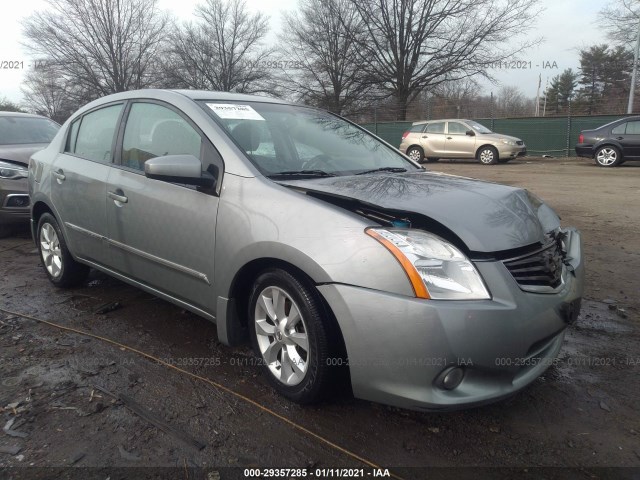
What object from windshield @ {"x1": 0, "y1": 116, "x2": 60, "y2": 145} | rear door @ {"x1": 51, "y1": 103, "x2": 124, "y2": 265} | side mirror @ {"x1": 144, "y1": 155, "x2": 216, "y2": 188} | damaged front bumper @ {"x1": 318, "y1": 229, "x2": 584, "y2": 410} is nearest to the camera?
damaged front bumper @ {"x1": 318, "y1": 229, "x2": 584, "y2": 410}

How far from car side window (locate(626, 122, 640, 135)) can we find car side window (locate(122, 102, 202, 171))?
50.6ft

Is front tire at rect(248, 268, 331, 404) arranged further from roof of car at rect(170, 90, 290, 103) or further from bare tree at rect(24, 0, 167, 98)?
bare tree at rect(24, 0, 167, 98)

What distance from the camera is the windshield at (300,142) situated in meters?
2.87

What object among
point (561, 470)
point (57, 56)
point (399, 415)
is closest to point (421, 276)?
point (399, 415)

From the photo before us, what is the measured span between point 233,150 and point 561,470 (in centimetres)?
221

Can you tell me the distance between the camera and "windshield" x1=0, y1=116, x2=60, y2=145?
6863 mm

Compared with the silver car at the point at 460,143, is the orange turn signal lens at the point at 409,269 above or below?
below

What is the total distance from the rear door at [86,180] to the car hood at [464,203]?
1.71 meters

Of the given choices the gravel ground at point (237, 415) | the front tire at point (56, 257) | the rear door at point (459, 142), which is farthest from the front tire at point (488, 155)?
the front tire at point (56, 257)

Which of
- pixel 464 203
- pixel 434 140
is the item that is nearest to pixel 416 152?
pixel 434 140

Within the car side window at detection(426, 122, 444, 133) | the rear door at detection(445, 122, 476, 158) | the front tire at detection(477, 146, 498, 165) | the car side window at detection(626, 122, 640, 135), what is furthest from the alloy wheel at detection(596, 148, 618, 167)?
the car side window at detection(426, 122, 444, 133)

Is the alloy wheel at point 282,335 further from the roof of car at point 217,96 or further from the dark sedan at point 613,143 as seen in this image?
the dark sedan at point 613,143

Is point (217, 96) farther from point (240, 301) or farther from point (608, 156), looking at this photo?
point (608, 156)

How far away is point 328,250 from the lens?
217 cm
